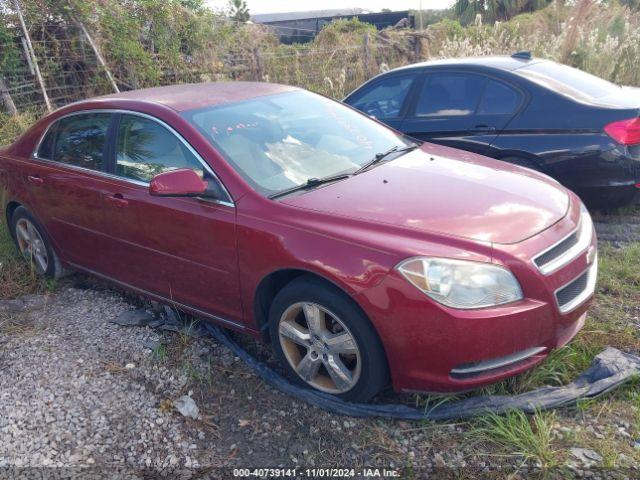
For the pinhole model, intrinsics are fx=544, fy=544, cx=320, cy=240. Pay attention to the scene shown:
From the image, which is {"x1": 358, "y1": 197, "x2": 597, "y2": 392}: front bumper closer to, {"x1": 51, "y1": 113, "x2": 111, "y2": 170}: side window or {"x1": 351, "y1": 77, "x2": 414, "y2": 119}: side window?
{"x1": 51, "y1": 113, "x2": 111, "y2": 170}: side window

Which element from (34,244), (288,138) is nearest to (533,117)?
(288,138)

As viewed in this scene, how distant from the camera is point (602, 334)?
3.16 metres

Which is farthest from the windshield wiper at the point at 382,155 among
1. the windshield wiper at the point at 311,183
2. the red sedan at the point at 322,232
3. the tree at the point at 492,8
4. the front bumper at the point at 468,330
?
the tree at the point at 492,8

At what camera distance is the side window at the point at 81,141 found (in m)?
3.79

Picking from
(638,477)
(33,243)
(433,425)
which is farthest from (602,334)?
(33,243)

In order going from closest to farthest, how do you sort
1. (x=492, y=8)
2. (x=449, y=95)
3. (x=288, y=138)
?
(x=288, y=138) < (x=449, y=95) < (x=492, y=8)

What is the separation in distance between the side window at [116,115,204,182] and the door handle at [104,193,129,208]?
148 mm

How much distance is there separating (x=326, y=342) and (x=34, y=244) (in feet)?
10.3

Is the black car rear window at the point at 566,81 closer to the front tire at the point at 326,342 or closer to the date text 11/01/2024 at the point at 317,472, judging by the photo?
the front tire at the point at 326,342

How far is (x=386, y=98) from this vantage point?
5.67 m

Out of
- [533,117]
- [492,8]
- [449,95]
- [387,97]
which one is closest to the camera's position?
[533,117]

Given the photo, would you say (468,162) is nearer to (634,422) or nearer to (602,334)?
(602,334)

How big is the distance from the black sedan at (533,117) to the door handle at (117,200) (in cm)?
295

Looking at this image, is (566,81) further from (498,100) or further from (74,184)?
(74,184)
